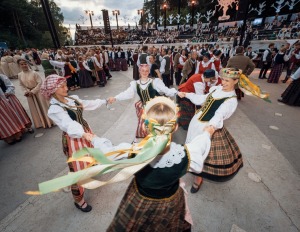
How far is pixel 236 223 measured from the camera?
224cm

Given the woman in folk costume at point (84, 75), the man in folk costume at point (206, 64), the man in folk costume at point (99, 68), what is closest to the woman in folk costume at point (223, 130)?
the man in folk costume at point (206, 64)

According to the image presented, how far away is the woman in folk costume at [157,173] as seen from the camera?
3.92 ft

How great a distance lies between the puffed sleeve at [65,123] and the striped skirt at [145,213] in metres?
0.89

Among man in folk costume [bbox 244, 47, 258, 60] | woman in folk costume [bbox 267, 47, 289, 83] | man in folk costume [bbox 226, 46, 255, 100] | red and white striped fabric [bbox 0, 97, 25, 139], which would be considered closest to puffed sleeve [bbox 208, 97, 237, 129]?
man in folk costume [bbox 226, 46, 255, 100]

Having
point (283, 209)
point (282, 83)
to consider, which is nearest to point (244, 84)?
point (283, 209)

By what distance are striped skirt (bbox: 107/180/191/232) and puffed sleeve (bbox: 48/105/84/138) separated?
2.92 feet

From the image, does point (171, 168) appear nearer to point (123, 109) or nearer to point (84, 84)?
point (123, 109)

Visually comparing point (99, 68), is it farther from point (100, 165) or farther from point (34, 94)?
point (100, 165)

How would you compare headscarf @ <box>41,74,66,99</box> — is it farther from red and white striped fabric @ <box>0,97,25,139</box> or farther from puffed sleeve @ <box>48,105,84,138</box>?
red and white striped fabric @ <box>0,97,25,139</box>

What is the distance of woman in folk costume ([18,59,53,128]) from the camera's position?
433 centimetres

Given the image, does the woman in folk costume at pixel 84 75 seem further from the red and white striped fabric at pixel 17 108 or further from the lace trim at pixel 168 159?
the lace trim at pixel 168 159

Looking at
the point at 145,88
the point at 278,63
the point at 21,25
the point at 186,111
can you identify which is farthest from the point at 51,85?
the point at 21,25

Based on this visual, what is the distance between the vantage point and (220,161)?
2.28 metres

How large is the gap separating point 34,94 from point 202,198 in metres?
4.70
